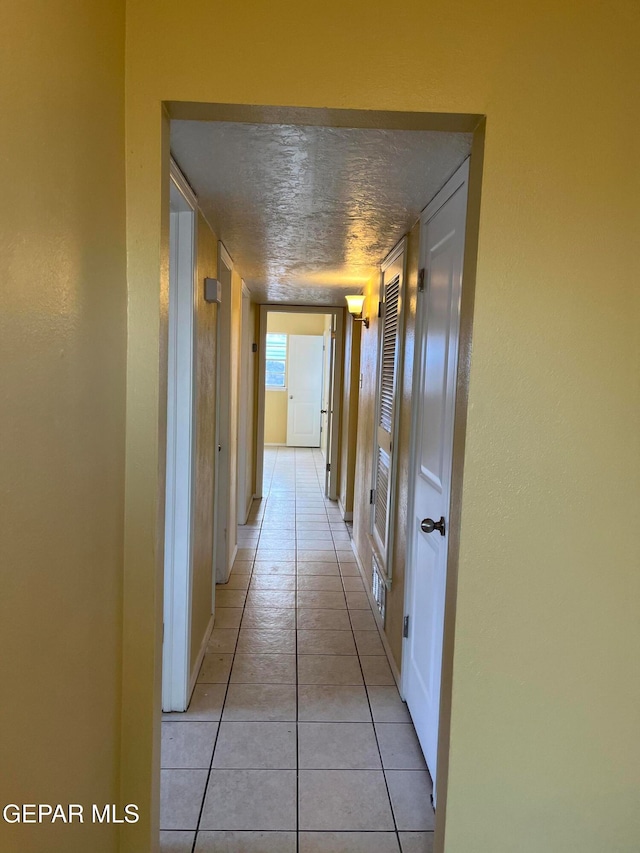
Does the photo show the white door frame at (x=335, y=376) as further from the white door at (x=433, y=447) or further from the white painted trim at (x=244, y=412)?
the white door at (x=433, y=447)

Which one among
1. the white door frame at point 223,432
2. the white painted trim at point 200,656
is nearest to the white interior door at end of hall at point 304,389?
the white door frame at point 223,432

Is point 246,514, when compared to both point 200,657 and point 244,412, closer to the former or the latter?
point 244,412

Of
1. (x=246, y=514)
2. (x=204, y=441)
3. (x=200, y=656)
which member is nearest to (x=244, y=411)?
(x=246, y=514)

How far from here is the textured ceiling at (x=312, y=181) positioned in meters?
1.54

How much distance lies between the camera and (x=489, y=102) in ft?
4.09

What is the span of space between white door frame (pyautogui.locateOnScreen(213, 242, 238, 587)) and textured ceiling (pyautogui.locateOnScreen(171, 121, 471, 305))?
294 mm

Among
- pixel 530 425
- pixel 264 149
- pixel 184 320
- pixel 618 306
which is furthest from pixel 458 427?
pixel 184 320

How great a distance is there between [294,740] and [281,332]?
7704 mm

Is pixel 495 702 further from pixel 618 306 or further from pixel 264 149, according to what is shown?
pixel 264 149

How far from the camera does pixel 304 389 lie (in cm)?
936

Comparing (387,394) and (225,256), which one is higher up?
(225,256)

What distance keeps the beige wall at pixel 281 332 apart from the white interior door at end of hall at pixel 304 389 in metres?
0.14

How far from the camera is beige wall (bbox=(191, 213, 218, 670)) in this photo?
2438 mm

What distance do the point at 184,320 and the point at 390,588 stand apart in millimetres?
1613
